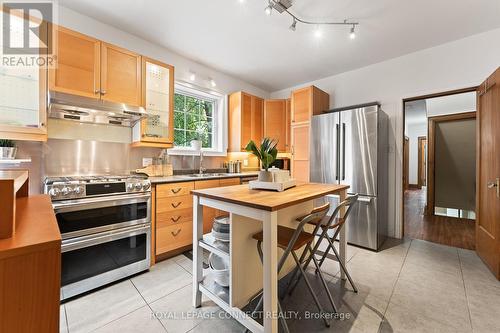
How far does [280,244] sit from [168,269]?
151 centimetres

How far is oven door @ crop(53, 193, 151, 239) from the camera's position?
1795 mm

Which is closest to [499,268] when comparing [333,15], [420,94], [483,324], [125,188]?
[483,324]

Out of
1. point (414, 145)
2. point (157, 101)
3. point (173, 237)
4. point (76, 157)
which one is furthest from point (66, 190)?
point (414, 145)

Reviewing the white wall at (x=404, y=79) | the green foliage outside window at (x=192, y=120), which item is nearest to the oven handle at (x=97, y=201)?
the green foliage outside window at (x=192, y=120)

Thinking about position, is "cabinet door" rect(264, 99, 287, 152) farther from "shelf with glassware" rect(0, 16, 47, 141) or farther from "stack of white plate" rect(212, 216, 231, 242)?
"shelf with glassware" rect(0, 16, 47, 141)

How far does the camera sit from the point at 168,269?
2328 mm

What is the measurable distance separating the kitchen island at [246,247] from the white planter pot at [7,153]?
169 cm

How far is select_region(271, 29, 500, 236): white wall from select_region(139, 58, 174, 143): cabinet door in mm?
2809

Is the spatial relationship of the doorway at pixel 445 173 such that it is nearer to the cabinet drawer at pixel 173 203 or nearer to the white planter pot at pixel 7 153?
the cabinet drawer at pixel 173 203

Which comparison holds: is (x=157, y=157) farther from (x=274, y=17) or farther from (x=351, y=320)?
(x=351, y=320)

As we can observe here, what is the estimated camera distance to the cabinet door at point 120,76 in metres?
2.28

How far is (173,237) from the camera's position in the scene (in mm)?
2537

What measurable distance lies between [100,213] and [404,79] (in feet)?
14.0

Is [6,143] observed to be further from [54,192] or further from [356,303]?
[356,303]
